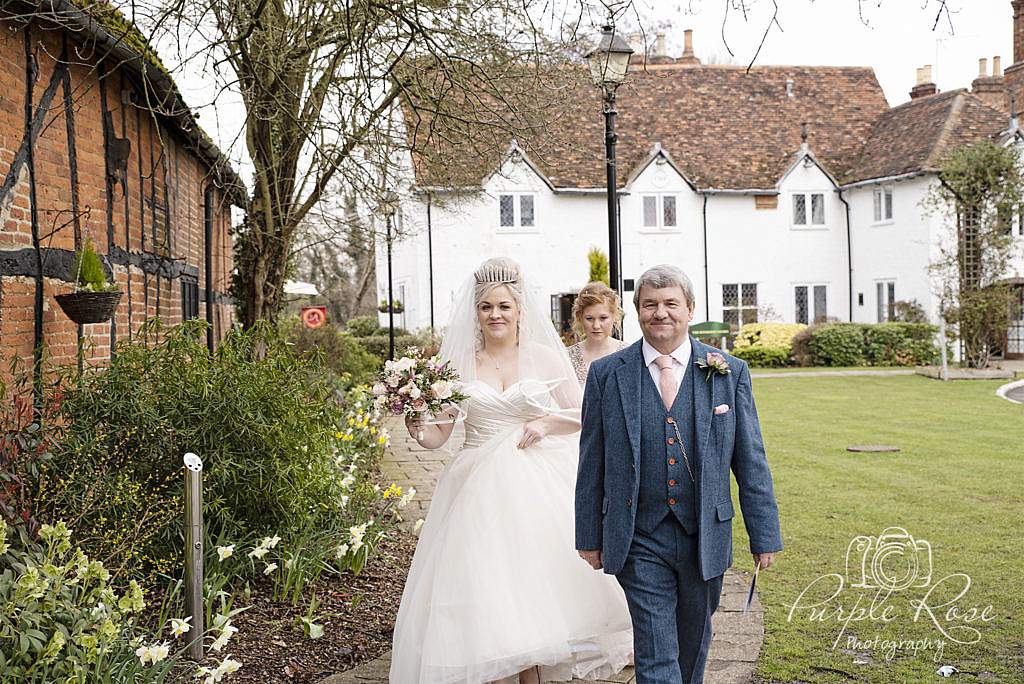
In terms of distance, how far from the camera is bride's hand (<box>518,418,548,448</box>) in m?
5.24

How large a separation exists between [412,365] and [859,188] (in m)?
31.0

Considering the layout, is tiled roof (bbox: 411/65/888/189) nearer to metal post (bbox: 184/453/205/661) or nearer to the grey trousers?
metal post (bbox: 184/453/205/661)

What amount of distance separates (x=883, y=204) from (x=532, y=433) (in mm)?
30164

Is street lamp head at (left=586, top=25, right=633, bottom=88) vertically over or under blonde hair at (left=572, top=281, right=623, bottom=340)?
over

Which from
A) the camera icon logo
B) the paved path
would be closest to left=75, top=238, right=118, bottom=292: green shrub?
the paved path

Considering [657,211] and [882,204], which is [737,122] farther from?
[882,204]

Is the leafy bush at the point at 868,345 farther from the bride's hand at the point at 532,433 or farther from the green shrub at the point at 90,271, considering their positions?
the bride's hand at the point at 532,433

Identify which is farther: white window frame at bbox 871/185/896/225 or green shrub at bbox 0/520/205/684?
white window frame at bbox 871/185/896/225

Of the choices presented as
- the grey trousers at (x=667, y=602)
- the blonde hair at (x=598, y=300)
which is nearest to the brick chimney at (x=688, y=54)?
the blonde hair at (x=598, y=300)

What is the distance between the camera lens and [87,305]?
6.74m

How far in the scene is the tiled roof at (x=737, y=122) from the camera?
3359 centimetres

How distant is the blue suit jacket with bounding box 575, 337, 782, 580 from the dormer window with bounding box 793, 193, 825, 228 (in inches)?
1224

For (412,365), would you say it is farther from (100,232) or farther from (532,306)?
(100,232)

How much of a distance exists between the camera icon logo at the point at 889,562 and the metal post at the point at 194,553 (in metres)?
4.27
